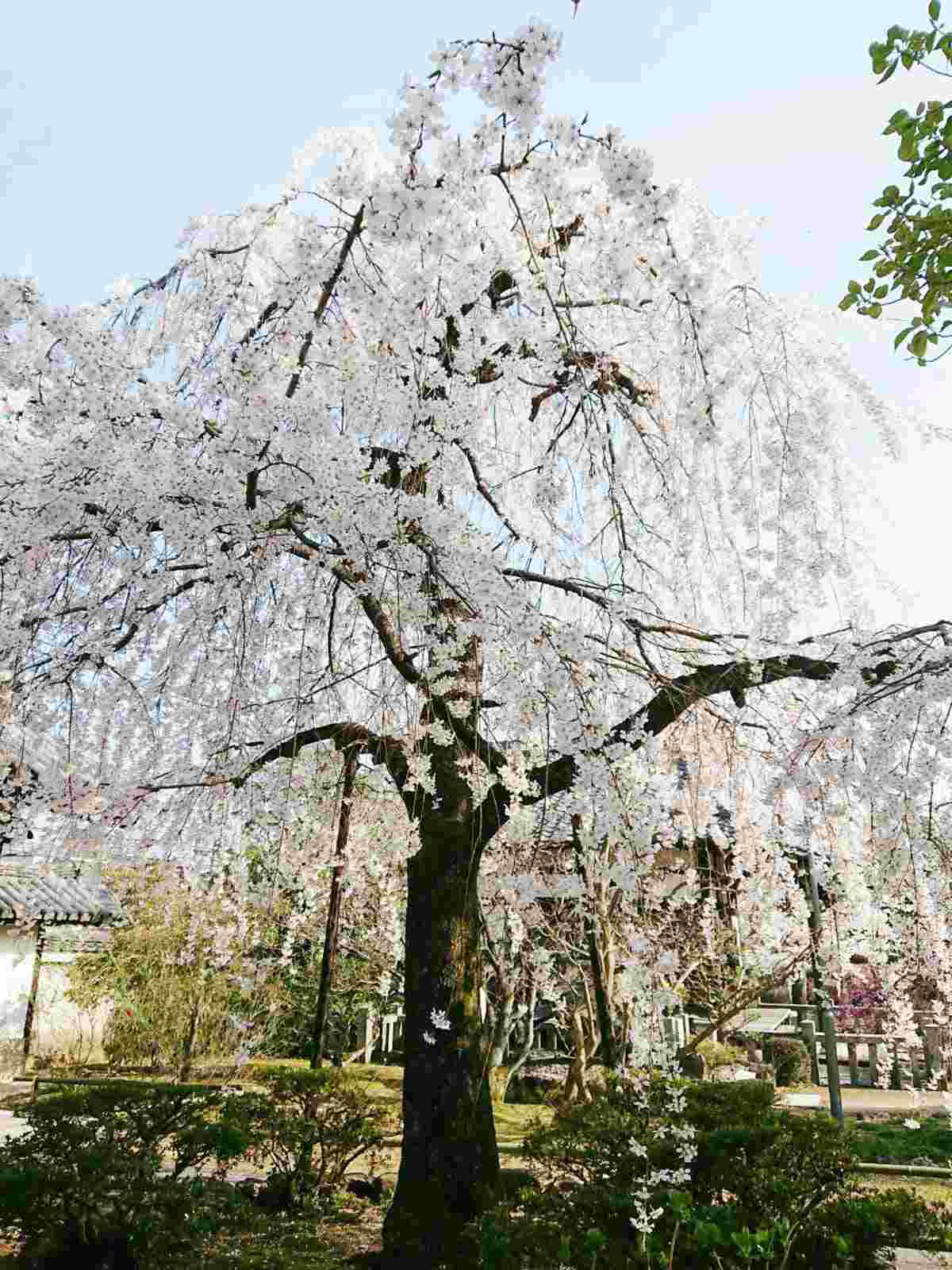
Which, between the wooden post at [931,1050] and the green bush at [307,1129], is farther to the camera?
the wooden post at [931,1050]

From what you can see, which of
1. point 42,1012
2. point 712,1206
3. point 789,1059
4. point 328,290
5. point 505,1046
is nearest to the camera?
point 712,1206

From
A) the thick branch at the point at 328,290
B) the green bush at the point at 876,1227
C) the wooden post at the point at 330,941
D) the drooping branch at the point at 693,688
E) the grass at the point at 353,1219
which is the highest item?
the thick branch at the point at 328,290

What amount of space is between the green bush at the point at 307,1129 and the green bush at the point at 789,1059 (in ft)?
21.0

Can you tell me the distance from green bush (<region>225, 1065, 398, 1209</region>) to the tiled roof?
6.29 metres

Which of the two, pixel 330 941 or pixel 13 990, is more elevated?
pixel 330 941

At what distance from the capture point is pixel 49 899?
12383 mm

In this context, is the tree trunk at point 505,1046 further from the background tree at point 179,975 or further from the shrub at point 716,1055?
the background tree at point 179,975

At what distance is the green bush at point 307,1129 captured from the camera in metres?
5.63

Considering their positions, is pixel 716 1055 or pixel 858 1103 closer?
pixel 716 1055

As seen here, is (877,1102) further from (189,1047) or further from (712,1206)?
(712,1206)

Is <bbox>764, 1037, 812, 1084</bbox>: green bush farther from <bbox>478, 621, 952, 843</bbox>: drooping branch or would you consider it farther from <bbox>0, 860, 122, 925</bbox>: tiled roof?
<bbox>0, 860, 122, 925</bbox>: tiled roof

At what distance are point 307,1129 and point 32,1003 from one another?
27.0 ft

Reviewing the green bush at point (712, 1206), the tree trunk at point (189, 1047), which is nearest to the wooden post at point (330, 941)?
the green bush at point (712, 1206)

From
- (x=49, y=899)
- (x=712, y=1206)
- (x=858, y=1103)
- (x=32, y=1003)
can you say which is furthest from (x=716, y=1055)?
(x=32, y=1003)
